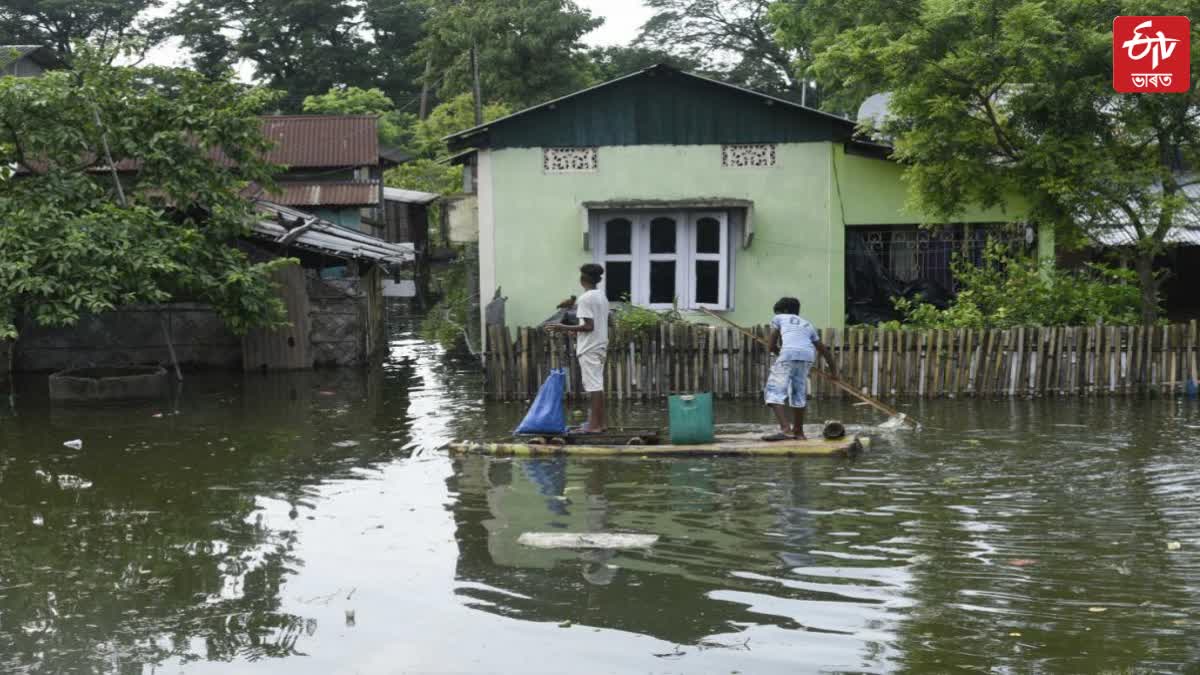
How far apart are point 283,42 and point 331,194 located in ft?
91.2

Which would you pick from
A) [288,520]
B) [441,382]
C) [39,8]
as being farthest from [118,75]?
[39,8]

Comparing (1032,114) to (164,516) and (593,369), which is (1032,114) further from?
(164,516)

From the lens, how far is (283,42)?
54938 mm

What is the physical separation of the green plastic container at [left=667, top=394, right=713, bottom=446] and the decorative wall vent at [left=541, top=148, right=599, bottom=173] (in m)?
7.58

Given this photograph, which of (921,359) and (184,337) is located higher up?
(184,337)

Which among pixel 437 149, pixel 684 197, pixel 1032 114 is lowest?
pixel 684 197

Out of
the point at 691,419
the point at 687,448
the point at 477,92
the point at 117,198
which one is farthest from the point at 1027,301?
the point at 477,92

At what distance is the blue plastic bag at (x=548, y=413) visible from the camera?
12297 millimetres

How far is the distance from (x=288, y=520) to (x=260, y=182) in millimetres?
Answer: 10205

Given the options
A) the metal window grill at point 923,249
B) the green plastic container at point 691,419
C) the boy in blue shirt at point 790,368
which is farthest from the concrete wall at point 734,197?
the green plastic container at point 691,419

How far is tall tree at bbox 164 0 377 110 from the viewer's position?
2121 inches

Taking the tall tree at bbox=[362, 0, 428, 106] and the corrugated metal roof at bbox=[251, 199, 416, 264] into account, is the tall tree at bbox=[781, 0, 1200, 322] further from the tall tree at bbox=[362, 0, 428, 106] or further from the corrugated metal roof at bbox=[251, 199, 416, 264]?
the tall tree at bbox=[362, 0, 428, 106]

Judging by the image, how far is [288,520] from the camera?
9.90 m

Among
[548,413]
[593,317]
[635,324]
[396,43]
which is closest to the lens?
[548,413]
